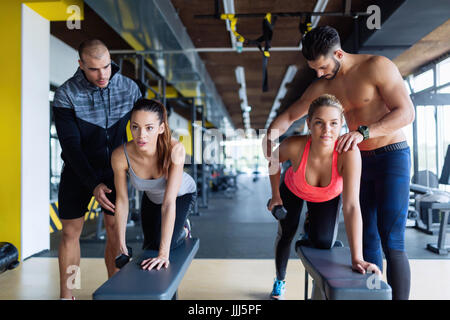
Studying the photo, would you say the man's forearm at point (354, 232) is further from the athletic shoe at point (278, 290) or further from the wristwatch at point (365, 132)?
the athletic shoe at point (278, 290)

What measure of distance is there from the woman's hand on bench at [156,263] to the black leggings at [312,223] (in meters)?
0.64

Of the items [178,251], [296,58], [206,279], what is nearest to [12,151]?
[206,279]

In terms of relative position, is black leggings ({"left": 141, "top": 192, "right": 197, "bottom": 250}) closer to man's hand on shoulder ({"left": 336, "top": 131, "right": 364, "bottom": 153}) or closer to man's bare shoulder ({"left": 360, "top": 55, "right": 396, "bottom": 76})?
man's hand on shoulder ({"left": 336, "top": 131, "right": 364, "bottom": 153})

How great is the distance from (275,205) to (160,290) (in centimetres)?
70

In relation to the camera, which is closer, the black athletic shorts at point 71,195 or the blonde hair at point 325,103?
the blonde hair at point 325,103

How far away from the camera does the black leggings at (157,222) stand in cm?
144

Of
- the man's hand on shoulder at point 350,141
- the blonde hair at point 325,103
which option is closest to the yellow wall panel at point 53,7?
the blonde hair at point 325,103

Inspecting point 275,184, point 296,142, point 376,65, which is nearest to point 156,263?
point 275,184

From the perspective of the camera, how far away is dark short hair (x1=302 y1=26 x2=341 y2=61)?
128 cm

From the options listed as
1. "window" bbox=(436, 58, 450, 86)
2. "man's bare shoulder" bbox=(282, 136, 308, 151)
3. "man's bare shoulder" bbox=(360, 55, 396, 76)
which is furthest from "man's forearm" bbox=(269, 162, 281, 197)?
"window" bbox=(436, 58, 450, 86)

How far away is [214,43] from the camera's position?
439 centimetres

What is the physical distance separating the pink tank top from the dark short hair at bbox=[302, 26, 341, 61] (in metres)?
0.36

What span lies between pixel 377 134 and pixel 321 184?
0.31 meters
